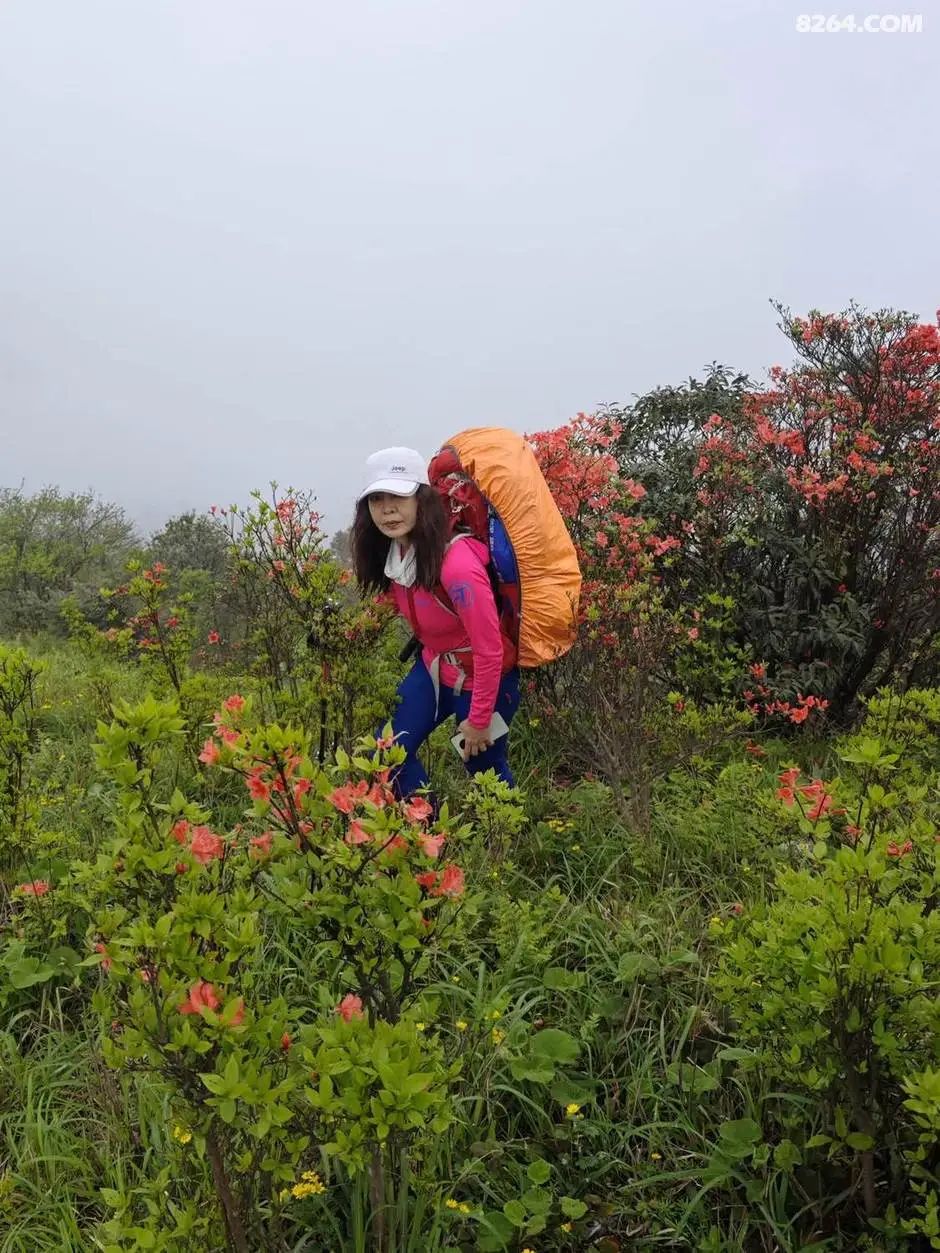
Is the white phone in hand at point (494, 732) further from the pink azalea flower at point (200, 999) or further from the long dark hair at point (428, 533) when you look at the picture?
the pink azalea flower at point (200, 999)

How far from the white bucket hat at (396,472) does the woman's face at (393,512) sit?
0.03 m

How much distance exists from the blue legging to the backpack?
0.22m

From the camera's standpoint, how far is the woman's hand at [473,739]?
274 cm

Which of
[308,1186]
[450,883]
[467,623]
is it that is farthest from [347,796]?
[467,623]

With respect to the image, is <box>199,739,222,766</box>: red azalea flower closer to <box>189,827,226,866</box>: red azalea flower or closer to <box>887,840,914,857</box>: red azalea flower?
<box>189,827,226,866</box>: red azalea flower

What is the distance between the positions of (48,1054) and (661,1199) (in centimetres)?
165

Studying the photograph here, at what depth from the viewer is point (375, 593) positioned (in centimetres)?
296

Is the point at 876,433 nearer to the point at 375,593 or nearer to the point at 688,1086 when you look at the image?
the point at 375,593

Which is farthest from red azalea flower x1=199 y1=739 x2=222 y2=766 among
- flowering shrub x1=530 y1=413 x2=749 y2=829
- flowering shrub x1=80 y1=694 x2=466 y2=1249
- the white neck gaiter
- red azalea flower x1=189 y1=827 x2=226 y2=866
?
flowering shrub x1=530 y1=413 x2=749 y2=829

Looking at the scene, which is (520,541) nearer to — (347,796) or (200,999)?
(347,796)

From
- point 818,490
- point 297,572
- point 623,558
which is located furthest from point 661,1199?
point 818,490

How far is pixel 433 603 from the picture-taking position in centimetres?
270

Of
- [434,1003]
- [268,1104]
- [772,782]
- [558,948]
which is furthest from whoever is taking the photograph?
[772,782]

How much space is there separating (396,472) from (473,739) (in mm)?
1028
